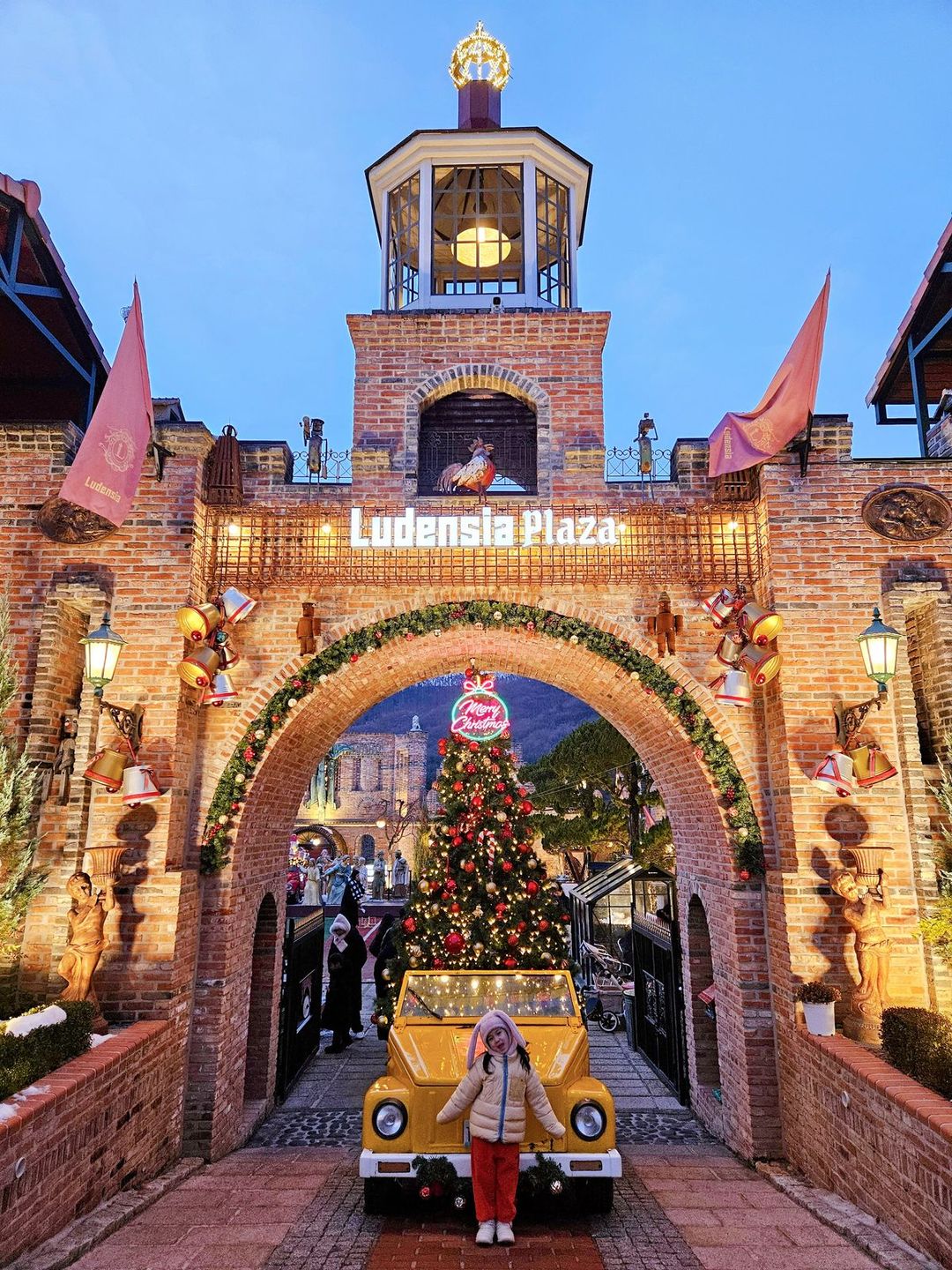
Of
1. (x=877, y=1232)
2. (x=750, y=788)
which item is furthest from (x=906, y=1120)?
(x=750, y=788)

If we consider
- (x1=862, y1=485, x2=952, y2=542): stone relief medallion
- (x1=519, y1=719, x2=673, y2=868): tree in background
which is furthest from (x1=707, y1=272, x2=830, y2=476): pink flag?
(x1=519, y1=719, x2=673, y2=868): tree in background

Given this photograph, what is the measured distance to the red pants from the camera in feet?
15.3

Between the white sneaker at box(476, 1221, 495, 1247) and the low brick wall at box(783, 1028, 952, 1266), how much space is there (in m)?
2.42

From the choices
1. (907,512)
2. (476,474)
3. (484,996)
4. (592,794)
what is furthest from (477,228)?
(592,794)

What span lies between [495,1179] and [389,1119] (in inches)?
31.5

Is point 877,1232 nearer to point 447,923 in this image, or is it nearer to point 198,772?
point 447,923

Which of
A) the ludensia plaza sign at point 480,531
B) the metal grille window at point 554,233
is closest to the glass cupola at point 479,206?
the metal grille window at point 554,233

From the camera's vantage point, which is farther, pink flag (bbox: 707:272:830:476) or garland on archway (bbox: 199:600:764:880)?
garland on archway (bbox: 199:600:764:880)

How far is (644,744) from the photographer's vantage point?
29.2 feet

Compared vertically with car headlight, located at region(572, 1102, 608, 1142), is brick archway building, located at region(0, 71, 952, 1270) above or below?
above

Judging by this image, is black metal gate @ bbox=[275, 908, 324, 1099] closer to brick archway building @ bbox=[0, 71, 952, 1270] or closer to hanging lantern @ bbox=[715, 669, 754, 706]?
brick archway building @ bbox=[0, 71, 952, 1270]

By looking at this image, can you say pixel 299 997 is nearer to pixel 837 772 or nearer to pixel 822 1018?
pixel 822 1018

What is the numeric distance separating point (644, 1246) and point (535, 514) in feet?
19.2

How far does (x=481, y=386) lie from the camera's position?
8836 millimetres
